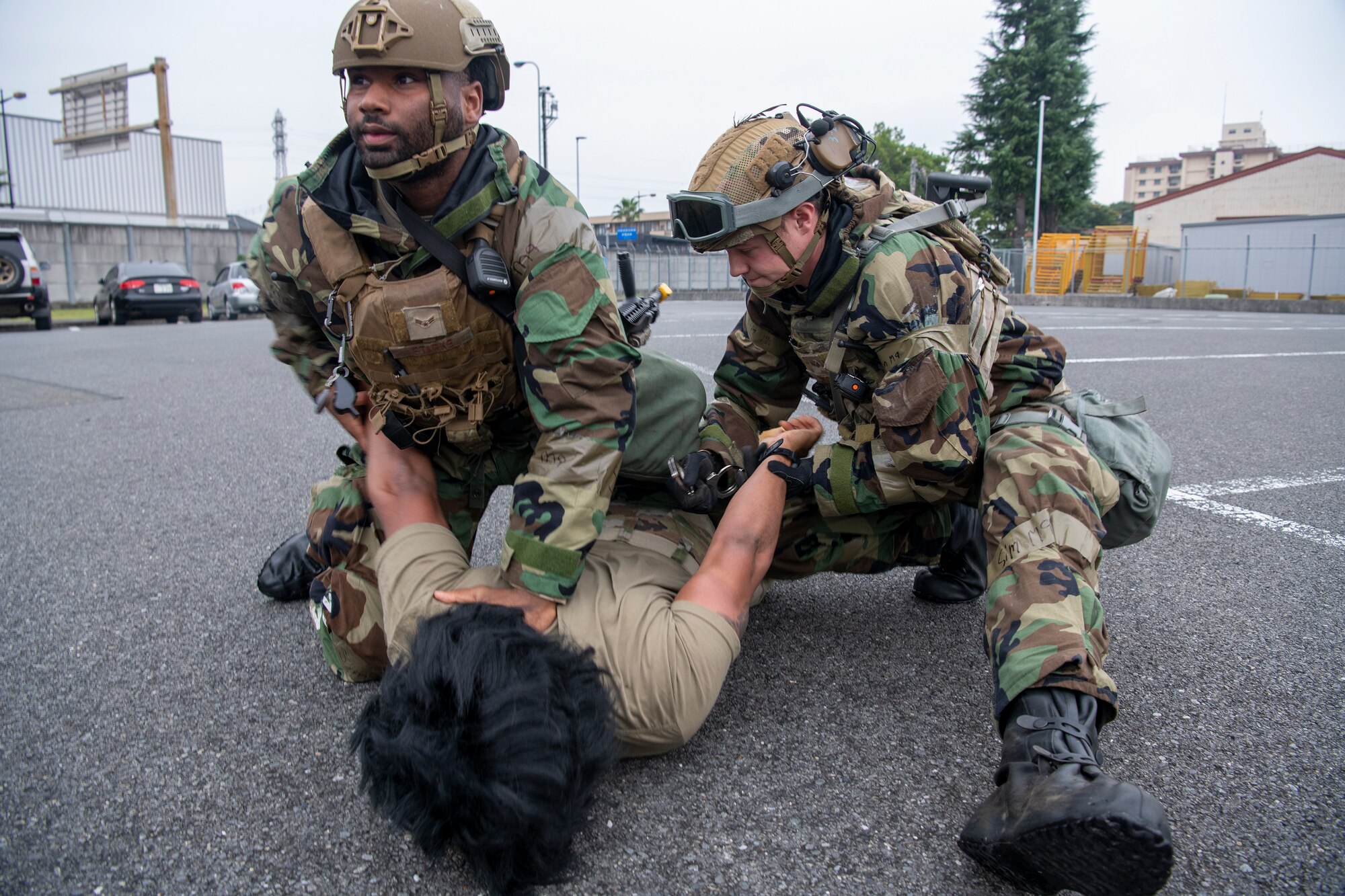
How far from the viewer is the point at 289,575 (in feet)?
9.49

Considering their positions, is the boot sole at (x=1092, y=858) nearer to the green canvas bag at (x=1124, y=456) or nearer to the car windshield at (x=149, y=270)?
the green canvas bag at (x=1124, y=456)

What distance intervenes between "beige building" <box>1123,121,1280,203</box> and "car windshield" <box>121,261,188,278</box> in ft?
225

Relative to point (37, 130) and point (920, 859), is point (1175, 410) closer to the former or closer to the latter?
point (920, 859)

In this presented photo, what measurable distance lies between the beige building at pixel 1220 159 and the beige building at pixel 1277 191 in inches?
1123

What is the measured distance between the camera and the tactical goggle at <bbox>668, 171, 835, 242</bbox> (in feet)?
7.88

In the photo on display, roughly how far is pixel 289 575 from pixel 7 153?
33.8 metres

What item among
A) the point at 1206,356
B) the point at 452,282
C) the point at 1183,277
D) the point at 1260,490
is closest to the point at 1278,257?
the point at 1183,277

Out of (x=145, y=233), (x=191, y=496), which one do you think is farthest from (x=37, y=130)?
(x=191, y=496)

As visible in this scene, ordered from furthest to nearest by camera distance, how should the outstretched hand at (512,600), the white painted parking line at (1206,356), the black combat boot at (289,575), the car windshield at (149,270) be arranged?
the car windshield at (149,270) → the white painted parking line at (1206,356) → the black combat boot at (289,575) → the outstretched hand at (512,600)

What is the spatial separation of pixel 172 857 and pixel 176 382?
6885 millimetres

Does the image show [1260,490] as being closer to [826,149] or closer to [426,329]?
[826,149]

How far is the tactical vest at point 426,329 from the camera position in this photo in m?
2.29

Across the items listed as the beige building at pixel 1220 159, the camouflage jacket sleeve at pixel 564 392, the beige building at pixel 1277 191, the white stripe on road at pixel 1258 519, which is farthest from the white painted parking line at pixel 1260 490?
the beige building at pixel 1220 159

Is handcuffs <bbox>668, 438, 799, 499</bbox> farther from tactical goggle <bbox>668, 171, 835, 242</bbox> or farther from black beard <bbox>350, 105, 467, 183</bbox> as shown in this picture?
black beard <bbox>350, 105, 467, 183</bbox>
